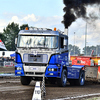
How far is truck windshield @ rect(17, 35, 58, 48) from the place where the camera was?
51.6 ft

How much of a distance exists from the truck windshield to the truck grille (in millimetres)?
547

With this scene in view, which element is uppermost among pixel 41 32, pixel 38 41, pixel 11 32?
pixel 11 32

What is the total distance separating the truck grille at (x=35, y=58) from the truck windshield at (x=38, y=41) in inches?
21.5

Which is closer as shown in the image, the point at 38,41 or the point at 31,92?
the point at 31,92

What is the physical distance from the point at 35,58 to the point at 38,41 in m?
0.95

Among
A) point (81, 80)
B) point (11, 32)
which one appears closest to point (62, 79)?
point (81, 80)

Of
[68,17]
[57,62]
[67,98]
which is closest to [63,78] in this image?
[57,62]

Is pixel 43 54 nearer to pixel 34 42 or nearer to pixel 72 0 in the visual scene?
pixel 34 42

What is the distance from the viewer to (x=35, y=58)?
15891mm

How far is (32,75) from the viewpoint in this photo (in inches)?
623

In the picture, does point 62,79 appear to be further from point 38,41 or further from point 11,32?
point 11,32

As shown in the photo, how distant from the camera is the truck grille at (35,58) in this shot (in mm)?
15727

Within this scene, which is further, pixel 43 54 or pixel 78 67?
pixel 78 67

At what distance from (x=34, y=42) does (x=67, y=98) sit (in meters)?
5.85
